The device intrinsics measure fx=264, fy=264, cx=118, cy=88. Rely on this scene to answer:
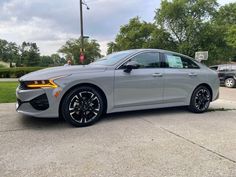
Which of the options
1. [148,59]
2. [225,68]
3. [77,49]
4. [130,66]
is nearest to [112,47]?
[77,49]

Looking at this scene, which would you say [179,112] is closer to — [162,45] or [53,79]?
[53,79]

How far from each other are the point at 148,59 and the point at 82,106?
176 cm

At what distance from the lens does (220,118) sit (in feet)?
18.0

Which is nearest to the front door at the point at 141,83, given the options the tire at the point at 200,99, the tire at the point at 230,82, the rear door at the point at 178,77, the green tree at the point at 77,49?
the rear door at the point at 178,77

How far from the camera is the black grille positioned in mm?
4293

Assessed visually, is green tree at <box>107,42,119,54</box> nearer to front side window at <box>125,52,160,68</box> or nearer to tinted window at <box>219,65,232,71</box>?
tinted window at <box>219,65,232,71</box>

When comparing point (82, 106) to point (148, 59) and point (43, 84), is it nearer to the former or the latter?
point (43, 84)

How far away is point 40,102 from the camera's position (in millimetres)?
4305

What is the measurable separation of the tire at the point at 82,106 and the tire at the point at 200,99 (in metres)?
2.30

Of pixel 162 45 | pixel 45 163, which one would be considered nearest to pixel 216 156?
pixel 45 163

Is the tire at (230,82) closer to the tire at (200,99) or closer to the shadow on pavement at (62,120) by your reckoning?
the tire at (200,99)

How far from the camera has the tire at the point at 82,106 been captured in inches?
175

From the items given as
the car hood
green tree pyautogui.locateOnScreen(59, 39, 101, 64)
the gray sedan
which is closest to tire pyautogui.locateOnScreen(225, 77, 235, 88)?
the gray sedan

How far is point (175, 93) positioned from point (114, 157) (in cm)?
284
